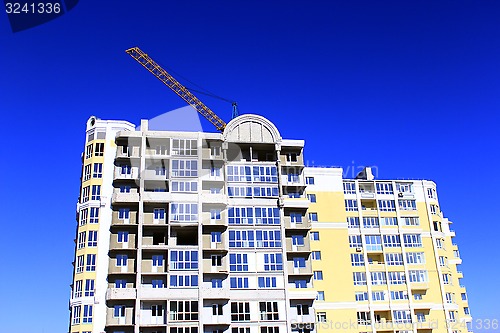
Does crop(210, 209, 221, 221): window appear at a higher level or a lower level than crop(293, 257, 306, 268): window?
higher

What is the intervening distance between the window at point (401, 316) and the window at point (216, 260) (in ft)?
84.1

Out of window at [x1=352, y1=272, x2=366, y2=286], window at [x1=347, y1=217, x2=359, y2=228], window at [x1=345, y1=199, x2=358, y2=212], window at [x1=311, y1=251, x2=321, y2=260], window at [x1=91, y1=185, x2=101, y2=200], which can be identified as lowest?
window at [x1=352, y1=272, x2=366, y2=286]

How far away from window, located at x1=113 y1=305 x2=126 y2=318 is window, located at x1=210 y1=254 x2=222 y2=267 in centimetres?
1147

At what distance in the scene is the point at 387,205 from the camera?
78375mm

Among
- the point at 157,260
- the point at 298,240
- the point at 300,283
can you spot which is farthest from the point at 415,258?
the point at 157,260

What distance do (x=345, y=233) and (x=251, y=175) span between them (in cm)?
1534

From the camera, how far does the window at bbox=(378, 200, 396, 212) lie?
77.9 metres

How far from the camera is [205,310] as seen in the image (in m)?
61.0

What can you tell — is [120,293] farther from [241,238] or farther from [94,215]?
[241,238]

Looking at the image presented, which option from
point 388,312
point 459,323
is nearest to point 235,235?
point 388,312

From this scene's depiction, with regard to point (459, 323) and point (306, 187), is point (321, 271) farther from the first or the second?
point (459, 323)

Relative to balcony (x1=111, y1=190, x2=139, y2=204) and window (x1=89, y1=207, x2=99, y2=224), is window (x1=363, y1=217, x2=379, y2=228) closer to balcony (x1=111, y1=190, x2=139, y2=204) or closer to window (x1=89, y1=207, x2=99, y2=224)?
balcony (x1=111, y1=190, x2=139, y2=204)

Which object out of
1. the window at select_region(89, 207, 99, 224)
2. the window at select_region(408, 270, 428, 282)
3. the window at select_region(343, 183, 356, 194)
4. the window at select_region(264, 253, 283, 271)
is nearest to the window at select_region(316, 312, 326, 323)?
the window at select_region(264, 253, 283, 271)

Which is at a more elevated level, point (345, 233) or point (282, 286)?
point (345, 233)
